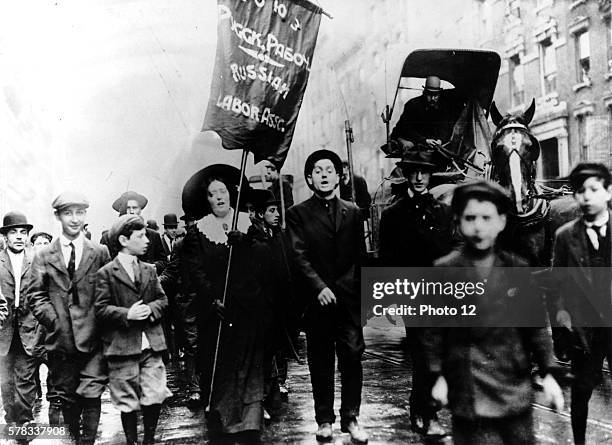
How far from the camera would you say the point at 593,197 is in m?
5.62

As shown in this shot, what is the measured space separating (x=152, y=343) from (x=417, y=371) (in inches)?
80.8

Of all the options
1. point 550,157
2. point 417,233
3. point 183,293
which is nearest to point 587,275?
point 550,157

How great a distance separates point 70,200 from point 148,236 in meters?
0.71

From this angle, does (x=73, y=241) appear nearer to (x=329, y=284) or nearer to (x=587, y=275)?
(x=329, y=284)

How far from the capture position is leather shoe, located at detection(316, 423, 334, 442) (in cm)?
530

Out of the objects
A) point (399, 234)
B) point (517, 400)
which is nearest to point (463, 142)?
point (399, 234)

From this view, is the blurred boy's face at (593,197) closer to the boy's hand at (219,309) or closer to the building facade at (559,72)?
the building facade at (559,72)

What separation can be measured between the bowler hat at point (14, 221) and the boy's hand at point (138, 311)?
1288 millimetres

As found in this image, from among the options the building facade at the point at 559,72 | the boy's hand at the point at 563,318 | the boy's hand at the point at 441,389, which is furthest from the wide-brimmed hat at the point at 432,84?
the boy's hand at the point at 441,389

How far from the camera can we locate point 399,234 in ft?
18.1

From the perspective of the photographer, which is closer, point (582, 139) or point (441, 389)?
point (441, 389)

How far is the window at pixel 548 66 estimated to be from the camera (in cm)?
597

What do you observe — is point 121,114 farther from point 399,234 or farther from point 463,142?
point 463,142

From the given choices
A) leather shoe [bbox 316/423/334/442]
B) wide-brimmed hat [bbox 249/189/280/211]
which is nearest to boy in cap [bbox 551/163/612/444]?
leather shoe [bbox 316/423/334/442]
